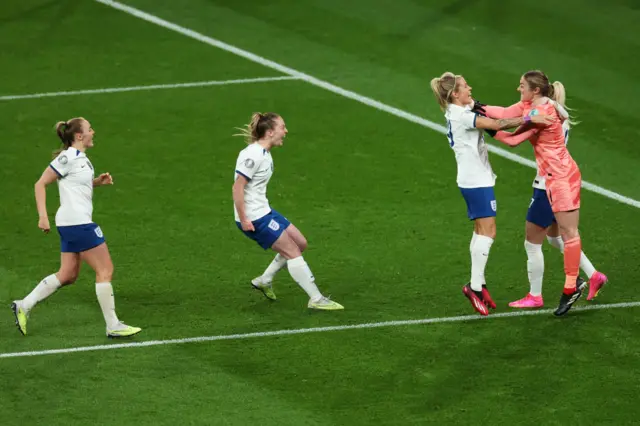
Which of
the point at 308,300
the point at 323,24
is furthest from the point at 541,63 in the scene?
the point at 308,300

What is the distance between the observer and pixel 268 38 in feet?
69.3

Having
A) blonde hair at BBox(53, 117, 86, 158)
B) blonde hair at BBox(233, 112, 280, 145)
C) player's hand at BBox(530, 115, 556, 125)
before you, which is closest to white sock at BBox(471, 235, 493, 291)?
player's hand at BBox(530, 115, 556, 125)

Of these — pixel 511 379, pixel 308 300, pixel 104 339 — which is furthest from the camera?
pixel 308 300

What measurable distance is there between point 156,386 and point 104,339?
3.95 ft

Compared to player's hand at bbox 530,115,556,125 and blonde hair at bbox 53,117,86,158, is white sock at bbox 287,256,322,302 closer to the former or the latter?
blonde hair at bbox 53,117,86,158

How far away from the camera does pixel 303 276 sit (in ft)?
41.0

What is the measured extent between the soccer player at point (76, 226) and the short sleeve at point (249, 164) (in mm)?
1302

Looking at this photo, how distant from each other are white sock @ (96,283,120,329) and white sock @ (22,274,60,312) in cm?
44

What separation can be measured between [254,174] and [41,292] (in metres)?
2.10

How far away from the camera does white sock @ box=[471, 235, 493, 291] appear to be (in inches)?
488

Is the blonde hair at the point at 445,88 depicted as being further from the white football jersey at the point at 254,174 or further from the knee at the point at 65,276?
the knee at the point at 65,276

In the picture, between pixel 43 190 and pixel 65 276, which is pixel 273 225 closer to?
pixel 65 276

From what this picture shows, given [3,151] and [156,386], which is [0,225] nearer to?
[3,151]

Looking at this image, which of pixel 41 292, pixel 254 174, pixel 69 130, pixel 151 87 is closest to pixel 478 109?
pixel 254 174
